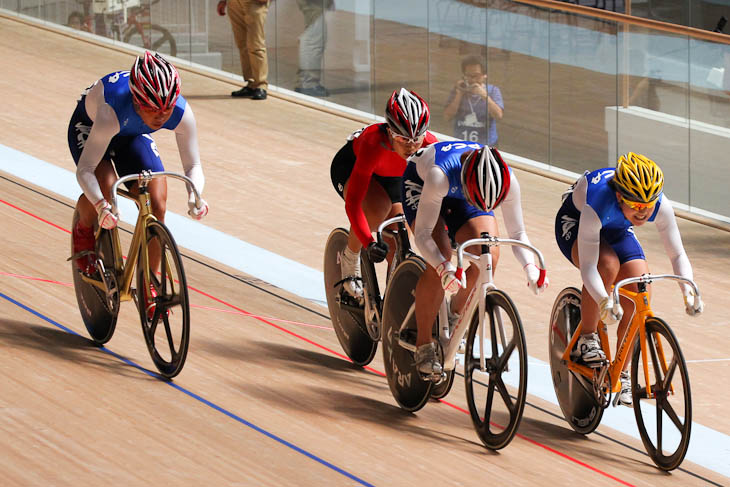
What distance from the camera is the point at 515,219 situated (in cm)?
434

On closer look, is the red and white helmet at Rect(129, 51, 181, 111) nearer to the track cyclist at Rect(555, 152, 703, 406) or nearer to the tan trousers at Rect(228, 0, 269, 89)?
the track cyclist at Rect(555, 152, 703, 406)

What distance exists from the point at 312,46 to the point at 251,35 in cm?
57

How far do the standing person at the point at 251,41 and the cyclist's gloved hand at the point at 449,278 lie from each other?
6953mm

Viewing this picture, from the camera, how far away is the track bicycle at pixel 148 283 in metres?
4.46

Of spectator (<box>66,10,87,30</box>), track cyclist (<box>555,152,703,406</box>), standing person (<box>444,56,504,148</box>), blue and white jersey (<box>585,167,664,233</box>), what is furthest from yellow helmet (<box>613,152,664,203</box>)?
spectator (<box>66,10,87,30</box>)

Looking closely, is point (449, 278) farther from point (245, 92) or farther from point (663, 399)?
point (245, 92)

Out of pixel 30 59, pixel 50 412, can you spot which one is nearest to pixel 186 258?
pixel 50 412

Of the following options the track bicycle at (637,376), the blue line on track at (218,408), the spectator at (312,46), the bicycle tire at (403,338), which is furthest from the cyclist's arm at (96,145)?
the spectator at (312,46)

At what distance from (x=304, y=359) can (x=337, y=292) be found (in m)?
0.33

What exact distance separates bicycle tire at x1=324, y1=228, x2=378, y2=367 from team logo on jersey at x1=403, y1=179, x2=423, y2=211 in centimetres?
71

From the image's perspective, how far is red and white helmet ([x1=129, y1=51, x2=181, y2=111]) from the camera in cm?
441

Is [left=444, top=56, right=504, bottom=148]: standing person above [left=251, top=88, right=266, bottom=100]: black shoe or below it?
above

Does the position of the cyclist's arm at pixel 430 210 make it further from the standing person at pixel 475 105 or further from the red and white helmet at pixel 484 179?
the standing person at pixel 475 105

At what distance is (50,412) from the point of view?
431 cm
